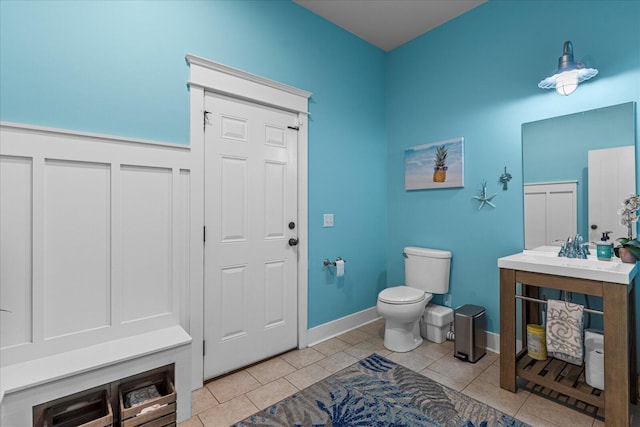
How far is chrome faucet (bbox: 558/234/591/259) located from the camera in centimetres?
203

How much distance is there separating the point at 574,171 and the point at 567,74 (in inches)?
25.4

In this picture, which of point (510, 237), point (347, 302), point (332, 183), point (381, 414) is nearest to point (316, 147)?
point (332, 183)

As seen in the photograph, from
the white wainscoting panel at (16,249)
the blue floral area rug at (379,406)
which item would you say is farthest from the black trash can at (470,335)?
the white wainscoting panel at (16,249)

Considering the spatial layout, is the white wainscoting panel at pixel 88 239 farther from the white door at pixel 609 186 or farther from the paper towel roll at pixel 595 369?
the white door at pixel 609 186

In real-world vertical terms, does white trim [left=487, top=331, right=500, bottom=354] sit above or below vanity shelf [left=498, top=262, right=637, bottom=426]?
below

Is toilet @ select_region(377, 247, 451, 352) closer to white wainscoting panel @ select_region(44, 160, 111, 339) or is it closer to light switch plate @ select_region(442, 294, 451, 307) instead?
light switch plate @ select_region(442, 294, 451, 307)

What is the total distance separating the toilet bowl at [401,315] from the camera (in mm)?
2438

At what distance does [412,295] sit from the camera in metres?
→ 2.54

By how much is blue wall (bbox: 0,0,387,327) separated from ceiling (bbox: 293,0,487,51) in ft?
0.33

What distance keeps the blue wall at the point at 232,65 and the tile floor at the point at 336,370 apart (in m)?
0.40

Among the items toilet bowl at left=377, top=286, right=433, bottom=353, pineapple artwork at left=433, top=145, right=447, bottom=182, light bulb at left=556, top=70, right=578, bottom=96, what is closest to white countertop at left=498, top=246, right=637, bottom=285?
toilet bowl at left=377, top=286, right=433, bottom=353

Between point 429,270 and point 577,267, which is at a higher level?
point 577,267

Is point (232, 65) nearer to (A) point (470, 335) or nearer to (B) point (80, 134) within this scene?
(B) point (80, 134)

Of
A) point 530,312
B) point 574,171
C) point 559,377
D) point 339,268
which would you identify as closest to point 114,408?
point 339,268
